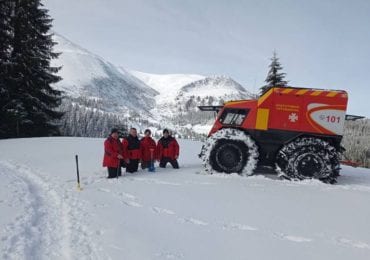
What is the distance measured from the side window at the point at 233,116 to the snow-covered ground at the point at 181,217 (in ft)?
5.78

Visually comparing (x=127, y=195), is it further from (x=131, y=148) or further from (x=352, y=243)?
(x=352, y=243)

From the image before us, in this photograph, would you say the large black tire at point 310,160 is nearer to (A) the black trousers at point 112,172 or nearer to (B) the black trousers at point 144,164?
(B) the black trousers at point 144,164

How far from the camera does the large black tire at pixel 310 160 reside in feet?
27.3

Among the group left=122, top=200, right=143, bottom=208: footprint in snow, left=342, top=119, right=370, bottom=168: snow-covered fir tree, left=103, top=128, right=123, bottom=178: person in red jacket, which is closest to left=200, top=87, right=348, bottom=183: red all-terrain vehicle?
left=103, top=128, right=123, bottom=178: person in red jacket

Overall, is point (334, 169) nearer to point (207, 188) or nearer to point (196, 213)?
point (207, 188)

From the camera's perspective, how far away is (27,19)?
21.1 meters

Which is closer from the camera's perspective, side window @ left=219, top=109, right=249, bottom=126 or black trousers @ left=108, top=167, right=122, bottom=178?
black trousers @ left=108, top=167, right=122, bottom=178

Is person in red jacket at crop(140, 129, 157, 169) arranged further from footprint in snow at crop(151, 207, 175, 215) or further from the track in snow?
footprint in snow at crop(151, 207, 175, 215)

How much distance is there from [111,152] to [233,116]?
12.8 feet

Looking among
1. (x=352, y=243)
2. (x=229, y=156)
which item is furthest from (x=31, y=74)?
(x=352, y=243)

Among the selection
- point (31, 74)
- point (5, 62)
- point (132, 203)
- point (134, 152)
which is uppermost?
point (5, 62)

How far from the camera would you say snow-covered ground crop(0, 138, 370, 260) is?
160 inches

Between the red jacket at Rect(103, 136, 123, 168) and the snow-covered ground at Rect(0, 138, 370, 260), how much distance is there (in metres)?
0.53

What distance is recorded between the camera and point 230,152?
9.05m
